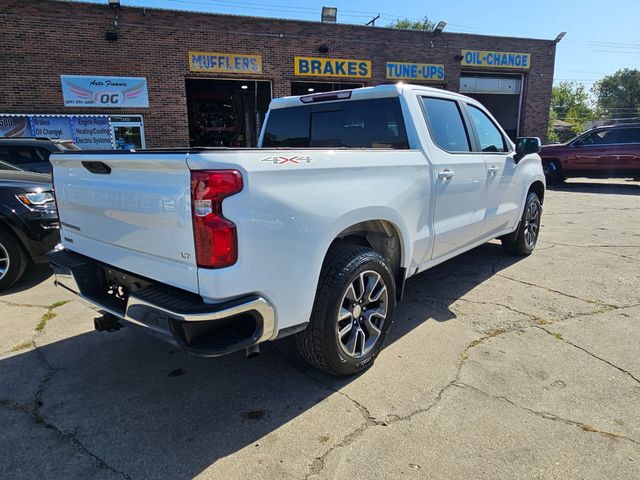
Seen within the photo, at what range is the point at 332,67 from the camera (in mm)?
17844

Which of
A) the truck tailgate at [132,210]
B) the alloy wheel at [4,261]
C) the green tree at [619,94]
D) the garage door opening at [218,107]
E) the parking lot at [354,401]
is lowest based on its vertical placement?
the parking lot at [354,401]

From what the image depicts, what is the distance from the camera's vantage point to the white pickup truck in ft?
6.98

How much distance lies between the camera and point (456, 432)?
2443mm

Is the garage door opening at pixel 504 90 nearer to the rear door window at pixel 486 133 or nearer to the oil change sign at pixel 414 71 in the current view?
the oil change sign at pixel 414 71

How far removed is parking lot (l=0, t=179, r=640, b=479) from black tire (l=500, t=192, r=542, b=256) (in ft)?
4.79

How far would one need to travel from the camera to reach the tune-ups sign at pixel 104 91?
48.0ft

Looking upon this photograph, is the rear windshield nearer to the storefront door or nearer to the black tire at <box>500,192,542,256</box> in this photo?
the black tire at <box>500,192,542,256</box>

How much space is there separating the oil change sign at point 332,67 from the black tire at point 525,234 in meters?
13.5

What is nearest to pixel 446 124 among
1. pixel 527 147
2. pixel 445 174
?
pixel 445 174

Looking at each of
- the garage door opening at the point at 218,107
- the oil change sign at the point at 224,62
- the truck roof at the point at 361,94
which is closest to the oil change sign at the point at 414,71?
the garage door opening at the point at 218,107

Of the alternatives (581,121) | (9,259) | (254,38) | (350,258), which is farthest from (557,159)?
(581,121)

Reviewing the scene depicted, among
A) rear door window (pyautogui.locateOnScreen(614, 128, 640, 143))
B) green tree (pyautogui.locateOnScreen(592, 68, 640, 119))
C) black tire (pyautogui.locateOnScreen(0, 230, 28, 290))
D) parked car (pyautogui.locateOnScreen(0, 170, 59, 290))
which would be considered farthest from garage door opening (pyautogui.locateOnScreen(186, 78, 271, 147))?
green tree (pyautogui.locateOnScreen(592, 68, 640, 119))

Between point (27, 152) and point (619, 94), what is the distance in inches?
4725

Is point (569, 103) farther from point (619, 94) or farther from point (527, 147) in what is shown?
point (527, 147)
